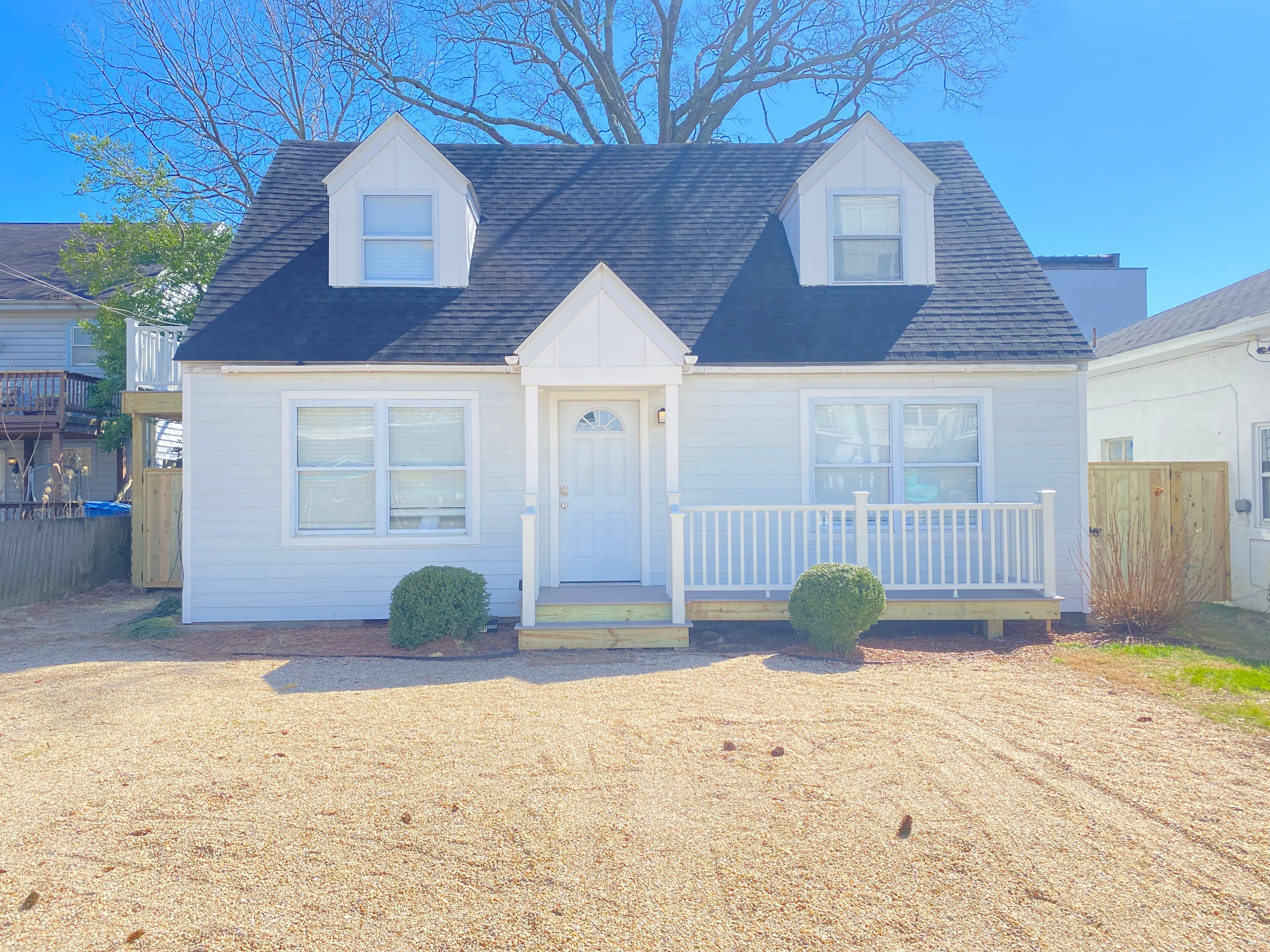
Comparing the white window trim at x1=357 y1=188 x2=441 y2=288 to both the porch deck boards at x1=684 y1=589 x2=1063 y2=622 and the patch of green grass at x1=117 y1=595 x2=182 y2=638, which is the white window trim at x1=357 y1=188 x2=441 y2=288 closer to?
the patch of green grass at x1=117 y1=595 x2=182 y2=638

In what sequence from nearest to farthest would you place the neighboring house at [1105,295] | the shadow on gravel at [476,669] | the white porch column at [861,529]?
the shadow on gravel at [476,669] < the white porch column at [861,529] < the neighboring house at [1105,295]

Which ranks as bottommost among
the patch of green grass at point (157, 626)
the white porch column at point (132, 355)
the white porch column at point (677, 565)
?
the patch of green grass at point (157, 626)

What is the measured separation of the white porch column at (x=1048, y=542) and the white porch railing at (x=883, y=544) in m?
0.01

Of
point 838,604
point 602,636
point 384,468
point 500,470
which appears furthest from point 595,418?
point 838,604

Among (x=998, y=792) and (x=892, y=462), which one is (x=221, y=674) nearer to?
(x=998, y=792)

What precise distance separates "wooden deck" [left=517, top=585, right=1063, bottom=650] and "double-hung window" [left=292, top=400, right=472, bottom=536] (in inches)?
72.3

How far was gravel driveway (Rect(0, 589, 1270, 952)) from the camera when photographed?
122 inches

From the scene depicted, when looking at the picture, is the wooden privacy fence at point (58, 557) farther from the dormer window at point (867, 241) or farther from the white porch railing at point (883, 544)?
the dormer window at point (867, 241)

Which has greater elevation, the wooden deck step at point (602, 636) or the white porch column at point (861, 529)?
the white porch column at point (861, 529)

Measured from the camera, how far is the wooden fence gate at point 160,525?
39.9 ft

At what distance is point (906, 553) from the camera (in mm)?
8922

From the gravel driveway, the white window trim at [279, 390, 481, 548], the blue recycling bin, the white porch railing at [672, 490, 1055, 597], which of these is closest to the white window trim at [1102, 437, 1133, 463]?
the white porch railing at [672, 490, 1055, 597]

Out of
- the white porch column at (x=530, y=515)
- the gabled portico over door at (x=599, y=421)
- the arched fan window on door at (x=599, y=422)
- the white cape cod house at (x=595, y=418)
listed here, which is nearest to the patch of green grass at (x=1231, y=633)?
the white cape cod house at (x=595, y=418)

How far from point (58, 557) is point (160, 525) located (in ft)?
4.72
